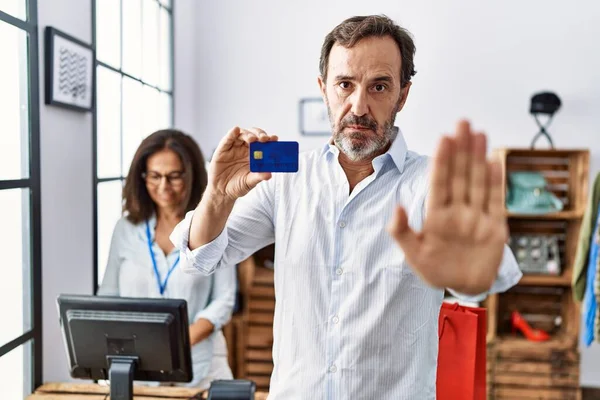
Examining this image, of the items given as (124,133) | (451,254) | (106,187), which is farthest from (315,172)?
(124,133)

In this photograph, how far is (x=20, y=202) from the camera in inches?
84.2

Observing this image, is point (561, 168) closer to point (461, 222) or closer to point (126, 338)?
point (126, 338)

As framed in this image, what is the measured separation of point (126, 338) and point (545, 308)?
125 inches

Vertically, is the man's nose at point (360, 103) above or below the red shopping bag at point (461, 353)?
above

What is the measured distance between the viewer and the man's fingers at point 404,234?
35.3 inches

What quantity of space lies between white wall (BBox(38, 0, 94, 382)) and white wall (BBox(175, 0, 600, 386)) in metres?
1.57

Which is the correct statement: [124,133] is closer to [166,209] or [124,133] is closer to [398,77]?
[166,209]

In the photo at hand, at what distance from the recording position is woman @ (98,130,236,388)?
236cm

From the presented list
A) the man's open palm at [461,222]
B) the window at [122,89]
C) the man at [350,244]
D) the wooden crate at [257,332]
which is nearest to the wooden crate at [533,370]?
the wooden crate at [257,332]

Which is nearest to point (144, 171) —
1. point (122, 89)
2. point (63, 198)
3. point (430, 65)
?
point (63, 198)

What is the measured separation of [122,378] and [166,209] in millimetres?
937

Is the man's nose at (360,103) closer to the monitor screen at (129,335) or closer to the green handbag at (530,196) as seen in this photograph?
the monitor screen at (129,335)

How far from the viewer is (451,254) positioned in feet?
3.02

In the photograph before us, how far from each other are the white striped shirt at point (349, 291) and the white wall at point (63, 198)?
105 cm
